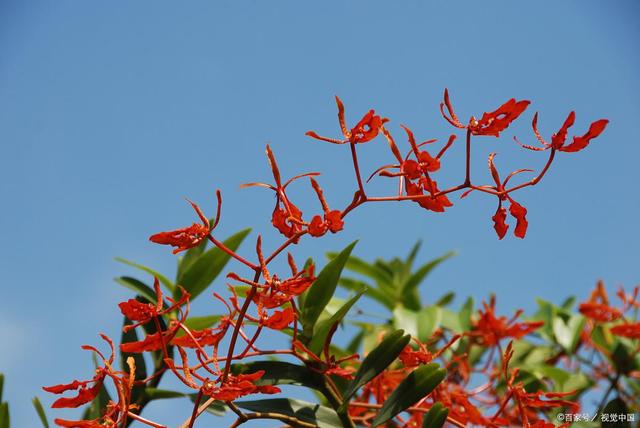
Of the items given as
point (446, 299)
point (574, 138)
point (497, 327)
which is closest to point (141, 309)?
point (574, 138)

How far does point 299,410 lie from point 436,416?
0.23 meters

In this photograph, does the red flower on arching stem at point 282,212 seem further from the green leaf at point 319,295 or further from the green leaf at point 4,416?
the green leaf at point 4,416

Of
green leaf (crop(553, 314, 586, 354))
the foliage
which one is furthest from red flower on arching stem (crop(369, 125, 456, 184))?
green leaf (crop(553, 314, 586, 354))

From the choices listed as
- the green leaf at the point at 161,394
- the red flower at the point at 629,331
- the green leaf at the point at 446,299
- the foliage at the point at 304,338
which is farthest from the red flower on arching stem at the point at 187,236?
the green leaf at the point at 446,299

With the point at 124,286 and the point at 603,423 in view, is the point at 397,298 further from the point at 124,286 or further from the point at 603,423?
the point at 124,286

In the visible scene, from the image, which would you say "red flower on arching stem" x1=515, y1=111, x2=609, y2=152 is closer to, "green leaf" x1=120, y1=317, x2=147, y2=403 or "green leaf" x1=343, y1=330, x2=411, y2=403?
"green leaf" x1=343, y1=330, x2=411, y2=403

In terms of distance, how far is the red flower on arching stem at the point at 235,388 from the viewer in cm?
88

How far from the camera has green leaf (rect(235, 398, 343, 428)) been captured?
3.57ft

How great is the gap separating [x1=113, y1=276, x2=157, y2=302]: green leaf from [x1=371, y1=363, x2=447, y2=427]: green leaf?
53cm

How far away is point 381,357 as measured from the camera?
1062 millimetres

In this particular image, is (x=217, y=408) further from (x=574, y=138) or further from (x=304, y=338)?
(x=574, y=138)

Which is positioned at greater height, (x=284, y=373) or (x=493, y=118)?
(x=493, y=118)

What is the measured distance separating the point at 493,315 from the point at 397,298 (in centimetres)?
70

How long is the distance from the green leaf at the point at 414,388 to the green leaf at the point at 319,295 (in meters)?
0.17
